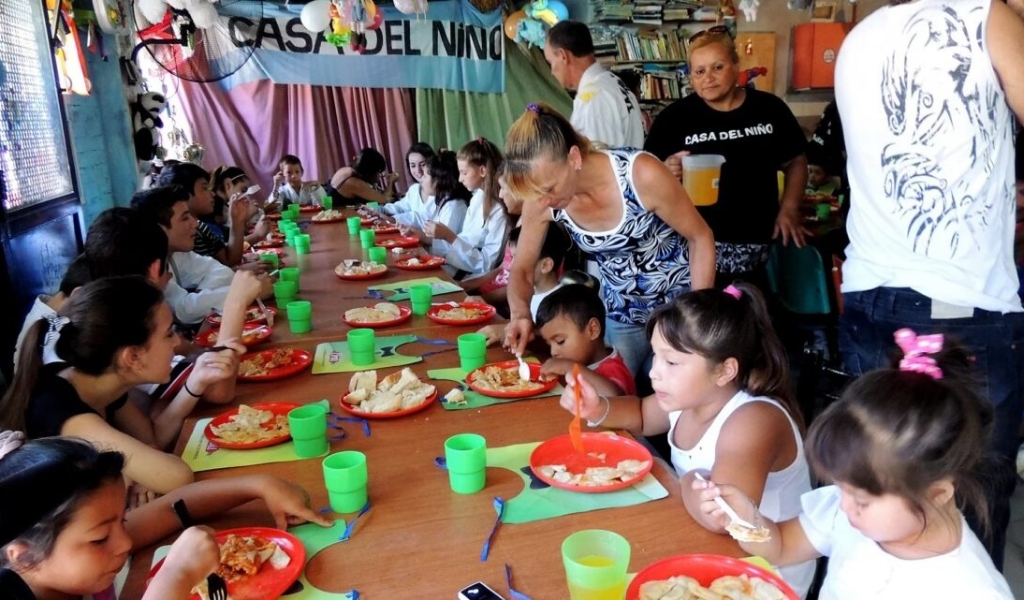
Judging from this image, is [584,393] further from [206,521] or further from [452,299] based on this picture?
[452,299]

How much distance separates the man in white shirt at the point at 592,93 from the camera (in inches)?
124

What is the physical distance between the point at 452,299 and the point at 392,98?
472cm

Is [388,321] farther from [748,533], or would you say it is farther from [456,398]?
[748,533]

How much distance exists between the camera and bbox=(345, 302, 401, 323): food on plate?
2.37m

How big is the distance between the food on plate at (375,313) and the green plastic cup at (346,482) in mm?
1132

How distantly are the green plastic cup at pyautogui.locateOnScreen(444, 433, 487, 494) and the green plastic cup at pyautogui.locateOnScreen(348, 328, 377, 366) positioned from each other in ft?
2.51

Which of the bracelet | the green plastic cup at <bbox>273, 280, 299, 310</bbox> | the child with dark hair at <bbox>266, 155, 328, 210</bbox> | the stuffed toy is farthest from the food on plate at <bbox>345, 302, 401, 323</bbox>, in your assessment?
the stuffed toy

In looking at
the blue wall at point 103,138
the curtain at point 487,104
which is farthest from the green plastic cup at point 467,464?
the curtain at point 487,104

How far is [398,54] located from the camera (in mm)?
6738

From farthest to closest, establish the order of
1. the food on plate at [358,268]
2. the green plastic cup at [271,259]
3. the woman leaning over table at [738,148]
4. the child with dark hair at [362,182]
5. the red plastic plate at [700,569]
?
the child with dark hair at [362,182] < the green plastic cup at [271,259] < the food on plate at [358,268] < the woman leaning over table at [738,148] < the red plastic plate at [700,569]

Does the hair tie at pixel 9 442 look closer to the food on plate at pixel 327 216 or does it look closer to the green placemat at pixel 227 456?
the green placemat at pixel 227 456

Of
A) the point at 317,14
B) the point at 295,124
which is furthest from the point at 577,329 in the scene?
the point at 295,124

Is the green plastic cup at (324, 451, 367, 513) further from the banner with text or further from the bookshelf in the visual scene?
the banner with text

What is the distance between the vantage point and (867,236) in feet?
5.23
